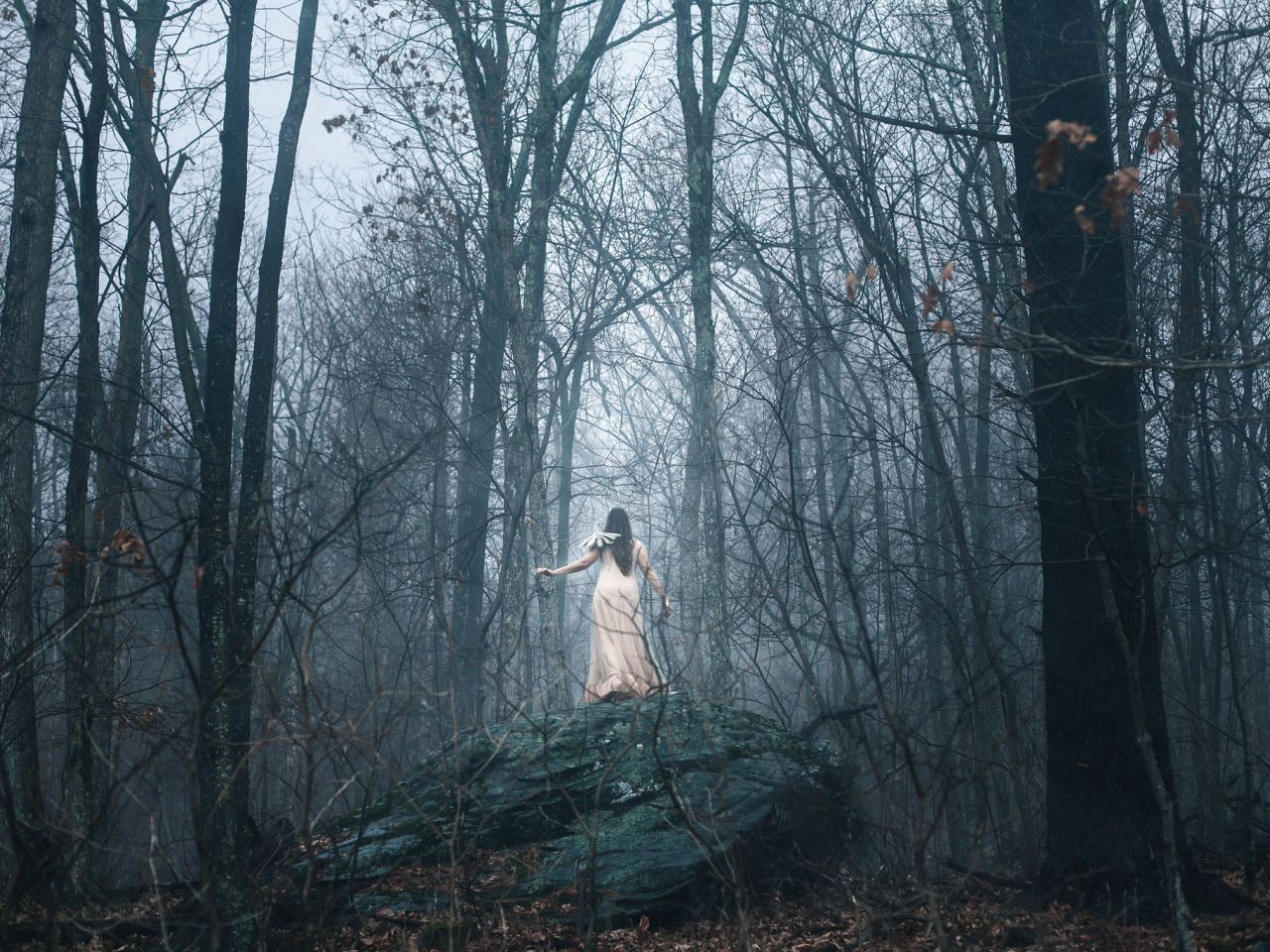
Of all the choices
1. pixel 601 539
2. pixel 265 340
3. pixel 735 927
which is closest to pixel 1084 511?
pixel 735 927

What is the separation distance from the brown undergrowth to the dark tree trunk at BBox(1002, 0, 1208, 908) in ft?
1.03

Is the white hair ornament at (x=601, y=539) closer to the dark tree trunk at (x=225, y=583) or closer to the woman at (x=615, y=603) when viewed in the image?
the woman at (x=615, y=603)

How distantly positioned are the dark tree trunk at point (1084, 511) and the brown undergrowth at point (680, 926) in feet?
1.03

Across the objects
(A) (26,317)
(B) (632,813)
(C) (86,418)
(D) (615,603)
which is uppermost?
(A) (26,317)

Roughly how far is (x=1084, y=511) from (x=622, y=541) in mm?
5003

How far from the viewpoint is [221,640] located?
5262mm

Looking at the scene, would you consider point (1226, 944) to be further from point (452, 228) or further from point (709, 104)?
point (452, 228)

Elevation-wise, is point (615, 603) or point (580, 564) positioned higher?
point (580, 564)

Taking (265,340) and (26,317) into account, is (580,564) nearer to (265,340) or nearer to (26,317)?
(265,340)

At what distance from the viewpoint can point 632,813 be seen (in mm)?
5887

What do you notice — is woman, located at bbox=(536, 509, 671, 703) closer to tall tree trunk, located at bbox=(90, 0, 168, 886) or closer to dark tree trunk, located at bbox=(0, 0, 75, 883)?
tall tree trunk, located at bbox=(90, 0, 168, 886)

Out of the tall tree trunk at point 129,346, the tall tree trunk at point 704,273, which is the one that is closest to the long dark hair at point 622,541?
the tall tree trunk at point 704,273

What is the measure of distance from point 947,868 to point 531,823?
2.71 m

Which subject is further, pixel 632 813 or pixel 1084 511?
pixel 632 813
